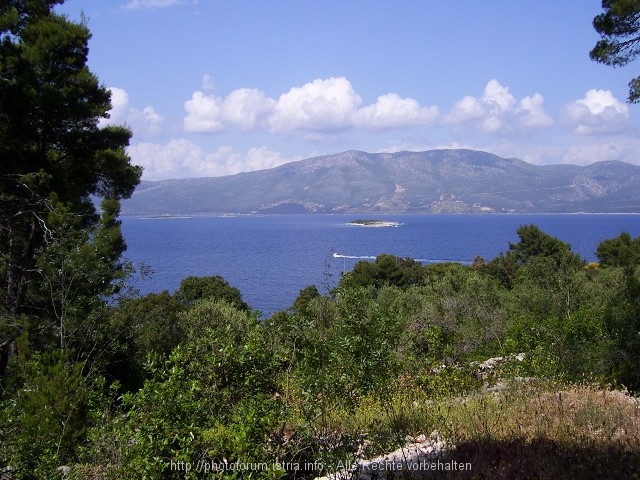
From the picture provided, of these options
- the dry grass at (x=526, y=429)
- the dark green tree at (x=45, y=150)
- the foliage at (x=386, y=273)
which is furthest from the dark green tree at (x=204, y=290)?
the dry grass at (x=526, y=429)

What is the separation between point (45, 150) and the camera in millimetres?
12422

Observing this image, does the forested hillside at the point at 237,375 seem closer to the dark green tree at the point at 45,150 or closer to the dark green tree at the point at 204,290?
the dark green tree at the point at 45,150

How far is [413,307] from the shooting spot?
21688 millimetres

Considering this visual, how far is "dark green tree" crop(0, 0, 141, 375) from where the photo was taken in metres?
11.1

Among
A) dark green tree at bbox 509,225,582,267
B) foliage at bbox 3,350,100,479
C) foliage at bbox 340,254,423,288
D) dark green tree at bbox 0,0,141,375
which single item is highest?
dark green tree at bbox 0,0,141,375

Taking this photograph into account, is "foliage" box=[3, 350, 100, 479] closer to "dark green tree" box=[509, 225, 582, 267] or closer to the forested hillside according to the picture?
the forested hillside

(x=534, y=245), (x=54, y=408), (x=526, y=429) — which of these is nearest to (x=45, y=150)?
(x=54, y=408)

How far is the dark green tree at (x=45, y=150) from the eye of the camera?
1112cm

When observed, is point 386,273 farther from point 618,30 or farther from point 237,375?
point 237,375

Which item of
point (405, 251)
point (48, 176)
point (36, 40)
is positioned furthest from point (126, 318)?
point (405, 251)

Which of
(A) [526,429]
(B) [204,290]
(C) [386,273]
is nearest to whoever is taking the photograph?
(A) [526,429]

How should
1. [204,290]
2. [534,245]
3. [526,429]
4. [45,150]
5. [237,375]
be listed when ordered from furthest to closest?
[534,245] < [204,290] < [45,150] < [526,429] < [237,375]

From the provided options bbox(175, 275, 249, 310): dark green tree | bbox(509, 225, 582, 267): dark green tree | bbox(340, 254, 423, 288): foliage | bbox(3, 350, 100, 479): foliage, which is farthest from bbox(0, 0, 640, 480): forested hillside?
bbox(509, 225, 582, 267): dark green tree

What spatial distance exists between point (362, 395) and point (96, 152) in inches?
425
